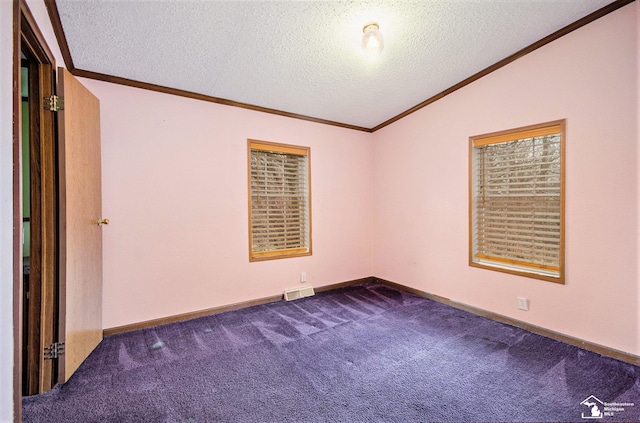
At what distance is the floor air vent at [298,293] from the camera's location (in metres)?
3.70

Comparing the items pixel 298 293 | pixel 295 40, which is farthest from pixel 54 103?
pixel 298 293

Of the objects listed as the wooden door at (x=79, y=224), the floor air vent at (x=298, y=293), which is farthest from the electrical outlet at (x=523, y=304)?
the wooden door at (x=79, y=224)

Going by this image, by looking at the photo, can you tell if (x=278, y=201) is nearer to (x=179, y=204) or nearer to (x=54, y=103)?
(x=179, y=204)

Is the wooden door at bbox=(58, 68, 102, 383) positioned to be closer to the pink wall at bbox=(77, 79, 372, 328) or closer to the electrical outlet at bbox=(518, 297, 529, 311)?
the pink wall at bbox=(77, 79, 372, 328)

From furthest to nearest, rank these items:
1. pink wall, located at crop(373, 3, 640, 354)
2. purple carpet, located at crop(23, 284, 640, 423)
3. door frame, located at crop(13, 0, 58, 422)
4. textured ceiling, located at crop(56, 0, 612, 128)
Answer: pink wall, located at crop(373, 3, 640, 354) → textured ceiling, located at crop(56, 0, 612, 128) → door frame, located at crop(13, 0, 58, 422) → purple carpet, located at crop(23, 284, 640, 423)

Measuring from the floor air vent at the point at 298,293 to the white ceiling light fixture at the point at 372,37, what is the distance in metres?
2.86

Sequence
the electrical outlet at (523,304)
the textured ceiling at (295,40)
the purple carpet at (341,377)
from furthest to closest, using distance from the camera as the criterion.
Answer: the electrical outlet at (523,304) < the textured ceiling at (295,40) < the purple carpet at (341,377)

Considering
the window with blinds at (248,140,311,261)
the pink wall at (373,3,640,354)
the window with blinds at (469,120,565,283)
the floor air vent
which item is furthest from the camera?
the floor air vent

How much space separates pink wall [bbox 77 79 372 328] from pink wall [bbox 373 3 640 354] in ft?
5.60

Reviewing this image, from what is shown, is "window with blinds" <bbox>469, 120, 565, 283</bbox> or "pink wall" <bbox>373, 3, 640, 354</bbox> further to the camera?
"window with blinds" <bbox>469, 120, 565, 283</bbox>

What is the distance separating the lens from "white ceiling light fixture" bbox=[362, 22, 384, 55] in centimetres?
224

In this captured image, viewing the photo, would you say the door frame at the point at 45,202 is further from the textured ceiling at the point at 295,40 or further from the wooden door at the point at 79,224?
the textured ceiling at the point at 295,40

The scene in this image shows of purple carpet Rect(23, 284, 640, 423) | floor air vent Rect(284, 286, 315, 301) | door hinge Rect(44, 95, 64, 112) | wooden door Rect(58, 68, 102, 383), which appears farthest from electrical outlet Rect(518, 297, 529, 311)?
door hinge Rect(44, 95, 64, 112)
